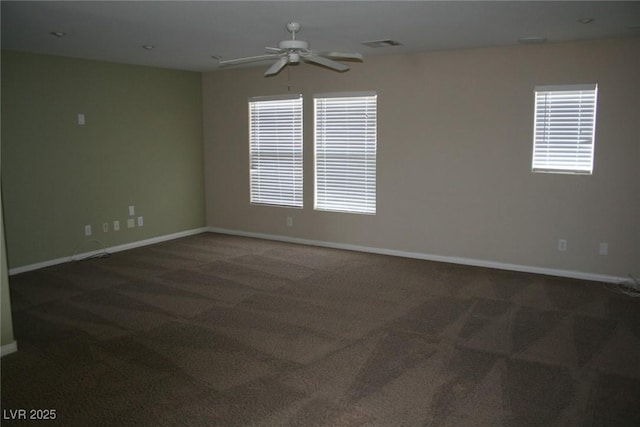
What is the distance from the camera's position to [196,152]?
7.83 m

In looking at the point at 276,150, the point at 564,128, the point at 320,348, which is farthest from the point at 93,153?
the point at 564,128

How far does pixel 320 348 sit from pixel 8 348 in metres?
2.23

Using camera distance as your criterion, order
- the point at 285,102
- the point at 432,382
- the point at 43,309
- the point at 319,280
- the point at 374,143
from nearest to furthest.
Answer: the point at 432,382
the point at 43,309
the point at 319,280
the point at 374,143
the point at 285,102

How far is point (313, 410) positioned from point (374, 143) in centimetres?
415

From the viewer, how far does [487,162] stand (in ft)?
18.9

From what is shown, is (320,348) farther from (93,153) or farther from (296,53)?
(93,153)

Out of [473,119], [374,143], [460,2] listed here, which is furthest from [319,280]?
[460,2]

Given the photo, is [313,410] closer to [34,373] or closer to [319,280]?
[34,373]

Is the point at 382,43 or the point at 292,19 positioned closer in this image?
the point at 292,19

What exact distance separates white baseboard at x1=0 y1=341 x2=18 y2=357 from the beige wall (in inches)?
161

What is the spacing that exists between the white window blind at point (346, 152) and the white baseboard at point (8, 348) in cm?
415

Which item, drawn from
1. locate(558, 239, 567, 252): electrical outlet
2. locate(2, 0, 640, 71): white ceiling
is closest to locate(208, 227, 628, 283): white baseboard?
locate(558, 239, 567, 252): electrical outlet

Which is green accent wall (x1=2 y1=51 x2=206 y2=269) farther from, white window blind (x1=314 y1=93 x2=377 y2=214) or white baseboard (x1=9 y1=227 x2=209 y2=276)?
white window blind (x1=314 y1=93 x2=377 y2=214)

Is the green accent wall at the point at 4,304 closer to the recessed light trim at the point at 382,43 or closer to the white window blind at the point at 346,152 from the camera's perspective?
the recessed light trim at the point at 382,43
